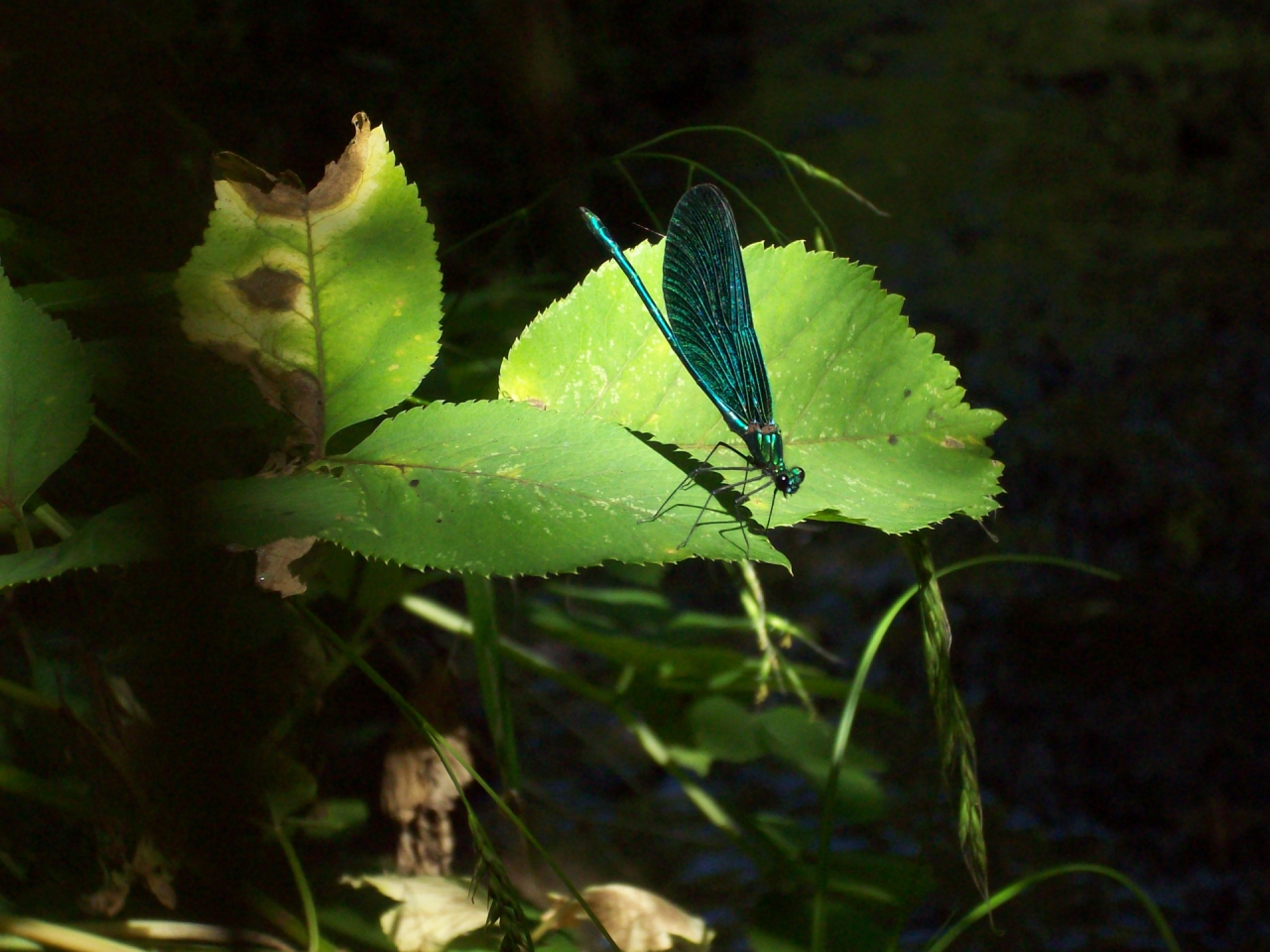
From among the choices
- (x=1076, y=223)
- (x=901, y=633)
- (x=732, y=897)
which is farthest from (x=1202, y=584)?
(x=1076, y=223)

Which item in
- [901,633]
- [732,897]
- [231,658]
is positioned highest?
[231,658]

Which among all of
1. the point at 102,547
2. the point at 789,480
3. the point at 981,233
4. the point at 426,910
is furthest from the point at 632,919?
the point at 981,233

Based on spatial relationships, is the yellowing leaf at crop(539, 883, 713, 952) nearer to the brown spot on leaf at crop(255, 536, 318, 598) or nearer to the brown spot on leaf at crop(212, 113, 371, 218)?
the brown spot on leaf at crop(255, 536, 318, 598)

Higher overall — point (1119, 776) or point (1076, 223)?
point (1076, 223)

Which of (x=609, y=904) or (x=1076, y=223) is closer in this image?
(x=609, y=904)

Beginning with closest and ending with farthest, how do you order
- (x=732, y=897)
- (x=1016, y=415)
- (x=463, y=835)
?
1. (x=463, y=835)
2. (x=732, y=897)
3. (x=1016, y=415)

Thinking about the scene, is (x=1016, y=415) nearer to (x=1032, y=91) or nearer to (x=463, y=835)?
(x=463, y=835)

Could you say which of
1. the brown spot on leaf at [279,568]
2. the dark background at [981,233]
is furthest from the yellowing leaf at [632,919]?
the brown spot on leaf at [279,568]
